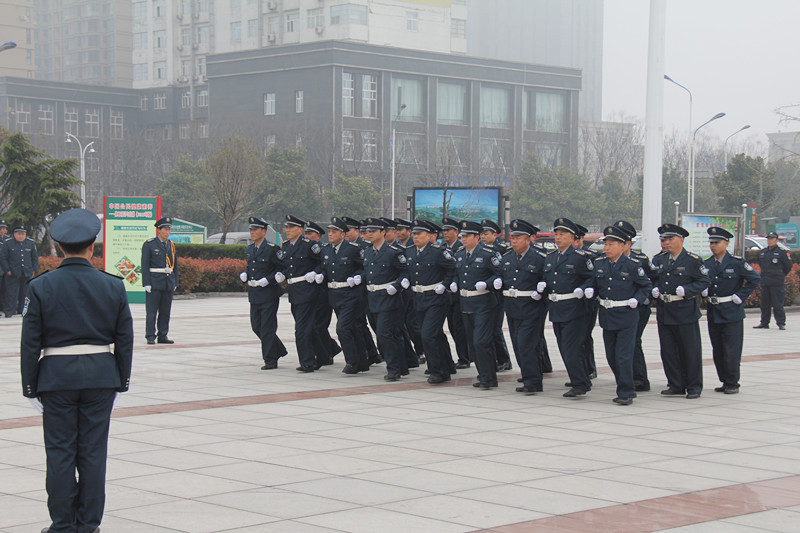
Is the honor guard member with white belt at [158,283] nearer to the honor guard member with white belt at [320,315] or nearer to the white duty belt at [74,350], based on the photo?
the honor guard member with white belt at [320,315]

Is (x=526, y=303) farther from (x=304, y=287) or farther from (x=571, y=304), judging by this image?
(x=304, y=287)

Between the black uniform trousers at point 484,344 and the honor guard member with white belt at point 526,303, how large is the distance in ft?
0.82

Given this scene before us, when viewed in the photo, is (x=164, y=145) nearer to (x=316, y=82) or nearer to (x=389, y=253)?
(x=316, y=82)

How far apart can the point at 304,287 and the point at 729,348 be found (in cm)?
496

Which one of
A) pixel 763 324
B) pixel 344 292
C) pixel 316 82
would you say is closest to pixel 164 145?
pixel 316 82

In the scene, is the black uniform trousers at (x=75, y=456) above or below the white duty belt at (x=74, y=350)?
below

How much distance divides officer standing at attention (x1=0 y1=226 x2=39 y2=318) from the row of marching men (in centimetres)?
899

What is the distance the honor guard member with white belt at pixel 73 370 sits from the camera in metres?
5.65

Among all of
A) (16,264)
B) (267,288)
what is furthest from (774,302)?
(16,264)

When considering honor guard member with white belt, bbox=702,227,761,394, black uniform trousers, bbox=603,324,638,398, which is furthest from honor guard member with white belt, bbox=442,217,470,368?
honor guard member with white belt, bbox=702,227,761,394

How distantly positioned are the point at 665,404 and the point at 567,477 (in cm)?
379

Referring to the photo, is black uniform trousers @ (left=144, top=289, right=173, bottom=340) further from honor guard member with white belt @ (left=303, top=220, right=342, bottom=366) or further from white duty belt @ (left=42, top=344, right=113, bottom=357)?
white duty belt @ (left=42, top=344, right=113, bottom=357)

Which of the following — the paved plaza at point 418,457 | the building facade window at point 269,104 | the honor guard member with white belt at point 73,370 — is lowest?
the paved plaza at point 418,457

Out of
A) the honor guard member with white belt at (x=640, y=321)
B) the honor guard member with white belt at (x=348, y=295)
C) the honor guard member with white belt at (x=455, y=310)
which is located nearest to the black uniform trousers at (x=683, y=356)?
the honor guard member with white belt at (x=640, y=321)
